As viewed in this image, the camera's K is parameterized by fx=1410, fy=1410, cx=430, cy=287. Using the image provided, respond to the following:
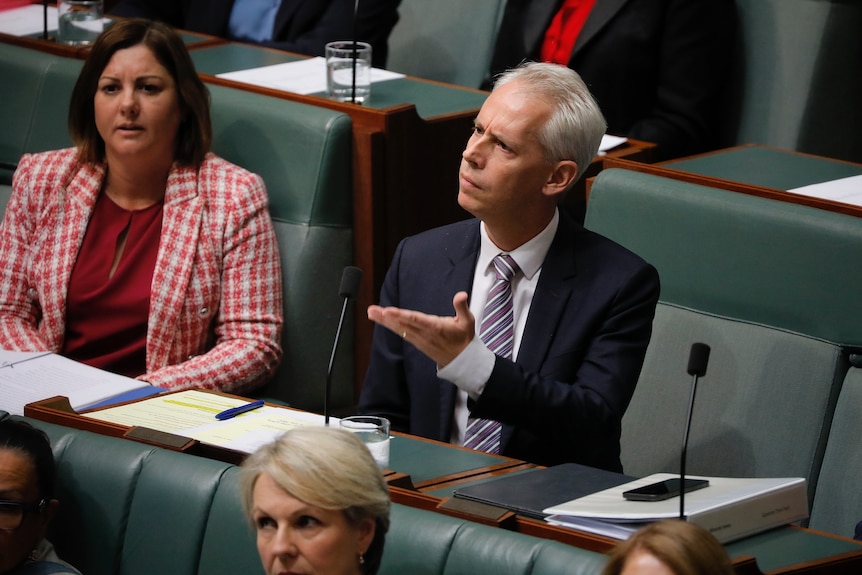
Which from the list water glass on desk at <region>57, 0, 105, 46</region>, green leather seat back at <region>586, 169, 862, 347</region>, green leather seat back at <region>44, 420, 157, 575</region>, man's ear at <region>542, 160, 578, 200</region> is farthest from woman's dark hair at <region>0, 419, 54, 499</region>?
water glass on desk at <region>57, 0, 105, 46</region>

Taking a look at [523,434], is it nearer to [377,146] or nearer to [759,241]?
[759,241]

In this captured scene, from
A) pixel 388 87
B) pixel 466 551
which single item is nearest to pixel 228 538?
pixel 466 551

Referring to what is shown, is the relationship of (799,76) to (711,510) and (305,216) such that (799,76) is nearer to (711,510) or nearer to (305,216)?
(305,216)

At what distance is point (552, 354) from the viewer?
7.18 feet

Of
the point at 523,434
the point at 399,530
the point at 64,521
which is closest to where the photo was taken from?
the point at 399,530

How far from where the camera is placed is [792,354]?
238 centimetres

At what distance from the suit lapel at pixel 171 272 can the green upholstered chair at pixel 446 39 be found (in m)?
1.29

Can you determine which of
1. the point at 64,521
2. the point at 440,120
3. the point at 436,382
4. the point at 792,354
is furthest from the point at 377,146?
the point at 64,521

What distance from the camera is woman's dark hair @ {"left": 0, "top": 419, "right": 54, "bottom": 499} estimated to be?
1929 mm

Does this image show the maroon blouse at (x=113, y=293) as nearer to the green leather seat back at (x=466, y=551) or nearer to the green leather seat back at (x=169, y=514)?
the green leather seat back at (x=169, y=514)

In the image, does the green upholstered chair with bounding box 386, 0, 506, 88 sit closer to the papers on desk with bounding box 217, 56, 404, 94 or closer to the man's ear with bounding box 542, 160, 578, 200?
the papers on desk with bounding box 217, 56, 404, 94

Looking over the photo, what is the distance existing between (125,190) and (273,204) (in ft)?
0.98

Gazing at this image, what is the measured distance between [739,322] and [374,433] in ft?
2.70

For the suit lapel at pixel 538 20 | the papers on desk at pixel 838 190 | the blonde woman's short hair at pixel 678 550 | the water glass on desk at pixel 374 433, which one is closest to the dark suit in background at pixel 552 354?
the water glass on desk at pixel 374 433
